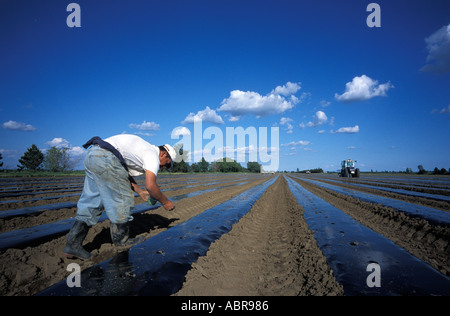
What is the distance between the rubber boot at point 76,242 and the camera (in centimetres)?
284

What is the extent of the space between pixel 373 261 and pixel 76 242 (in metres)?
4.26

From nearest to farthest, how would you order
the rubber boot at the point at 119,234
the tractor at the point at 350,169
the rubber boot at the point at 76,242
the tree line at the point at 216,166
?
the rubber boot at the point at 76,242 → the rubber boot at the point at 119,234 → the tractor at the point at 350,169 → the tree line at the point at 216,166

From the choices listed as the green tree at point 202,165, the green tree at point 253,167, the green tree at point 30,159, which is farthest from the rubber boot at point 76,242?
the green tree at point 253,167

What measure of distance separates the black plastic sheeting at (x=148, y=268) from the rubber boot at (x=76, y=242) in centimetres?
37

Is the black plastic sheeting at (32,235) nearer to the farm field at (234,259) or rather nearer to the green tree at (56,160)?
the farm field at (234,259)

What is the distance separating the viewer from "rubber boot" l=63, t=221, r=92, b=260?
284 centimetres

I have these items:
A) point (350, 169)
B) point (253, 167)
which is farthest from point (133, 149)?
point (253, 167)

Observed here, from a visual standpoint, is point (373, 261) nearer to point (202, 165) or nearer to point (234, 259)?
point (234, 259)

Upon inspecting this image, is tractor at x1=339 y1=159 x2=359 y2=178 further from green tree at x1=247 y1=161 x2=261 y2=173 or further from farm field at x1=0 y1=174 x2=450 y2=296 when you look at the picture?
green tree at x1=247 y1=161 x2=261 y2=173

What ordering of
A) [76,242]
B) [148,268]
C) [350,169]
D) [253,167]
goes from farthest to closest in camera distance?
[253,167], [350,169], [76,242], [148,268]

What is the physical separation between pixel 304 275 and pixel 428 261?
2103mm

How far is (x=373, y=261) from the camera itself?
10.2 feet

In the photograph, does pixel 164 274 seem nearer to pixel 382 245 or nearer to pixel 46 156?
pixel 382 245

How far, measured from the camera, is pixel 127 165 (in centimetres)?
314
